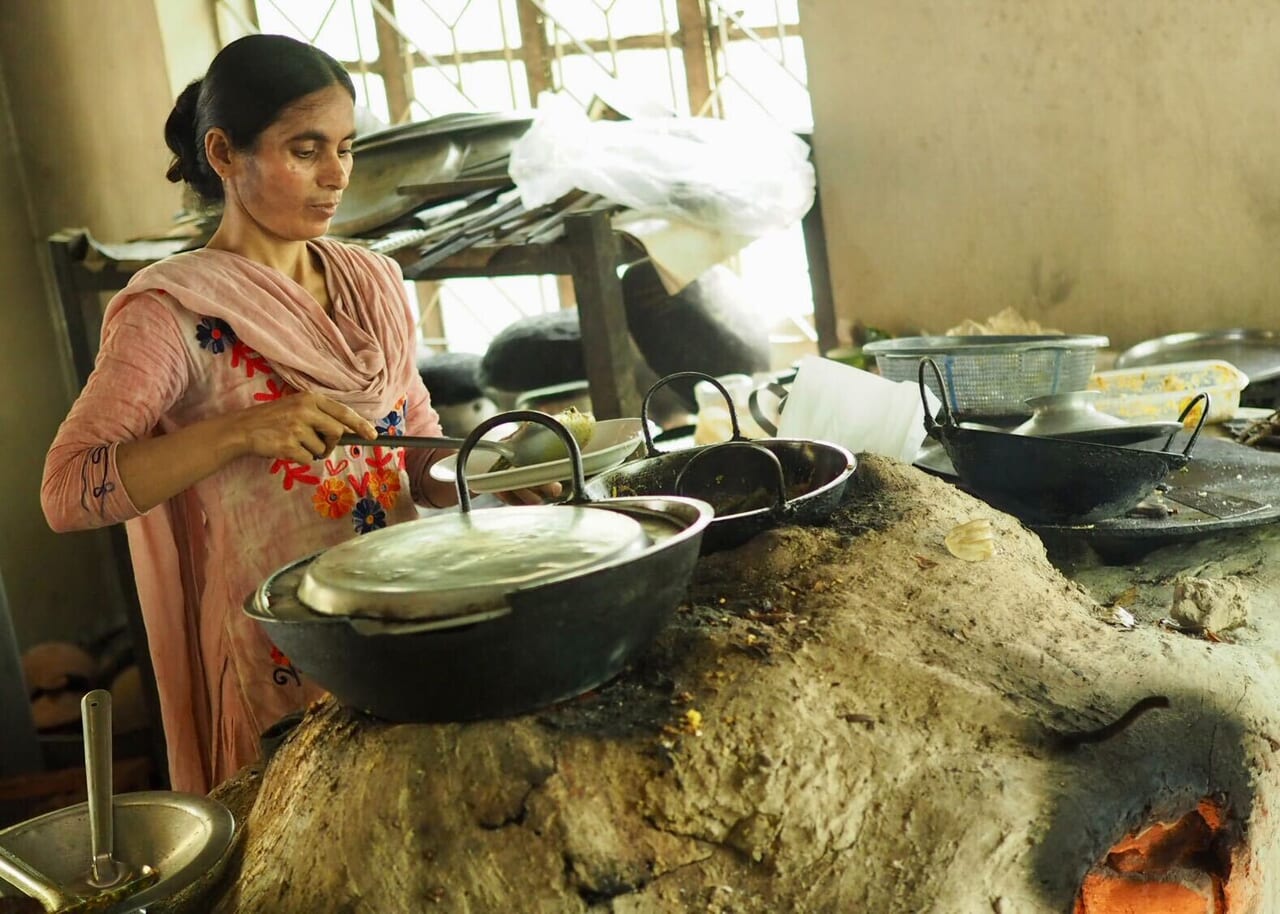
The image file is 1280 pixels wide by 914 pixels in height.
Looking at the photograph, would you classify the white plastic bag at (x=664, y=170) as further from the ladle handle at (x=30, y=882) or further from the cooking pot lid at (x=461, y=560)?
the ladle handle at (x=30, y=882)

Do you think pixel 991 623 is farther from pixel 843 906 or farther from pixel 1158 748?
pixel 843 906

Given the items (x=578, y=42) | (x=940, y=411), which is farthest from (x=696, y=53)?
(x=940, y=411)

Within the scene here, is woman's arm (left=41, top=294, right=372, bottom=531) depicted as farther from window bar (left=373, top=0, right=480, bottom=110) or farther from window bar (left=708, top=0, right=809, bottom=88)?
window bar (left=373, top=0, right=480, bottom=110)

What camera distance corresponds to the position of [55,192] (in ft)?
21.8

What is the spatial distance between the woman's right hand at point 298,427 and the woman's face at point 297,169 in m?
0.43

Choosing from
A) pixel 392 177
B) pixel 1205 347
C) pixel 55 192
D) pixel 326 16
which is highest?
pixel 326 16

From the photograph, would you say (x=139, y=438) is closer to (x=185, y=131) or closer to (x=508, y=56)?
(x=185, y=131)

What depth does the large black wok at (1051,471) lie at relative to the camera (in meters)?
2.52

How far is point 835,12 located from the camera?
4852 mm

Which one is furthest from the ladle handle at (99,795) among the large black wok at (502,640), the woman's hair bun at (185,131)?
the woman's hair bun at (185,131)

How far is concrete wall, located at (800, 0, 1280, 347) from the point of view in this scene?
4281mm

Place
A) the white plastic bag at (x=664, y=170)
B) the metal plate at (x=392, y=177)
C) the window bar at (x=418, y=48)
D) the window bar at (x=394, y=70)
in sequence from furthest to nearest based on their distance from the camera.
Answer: the window bar at (x=394, y=70) < the window bar at (x=418, y=48) < the metal plate at (x=392, y=177) < the white plastic bag at (x=664, y=170)

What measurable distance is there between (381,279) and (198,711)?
1.00 metres

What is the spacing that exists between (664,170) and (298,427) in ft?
8.18
